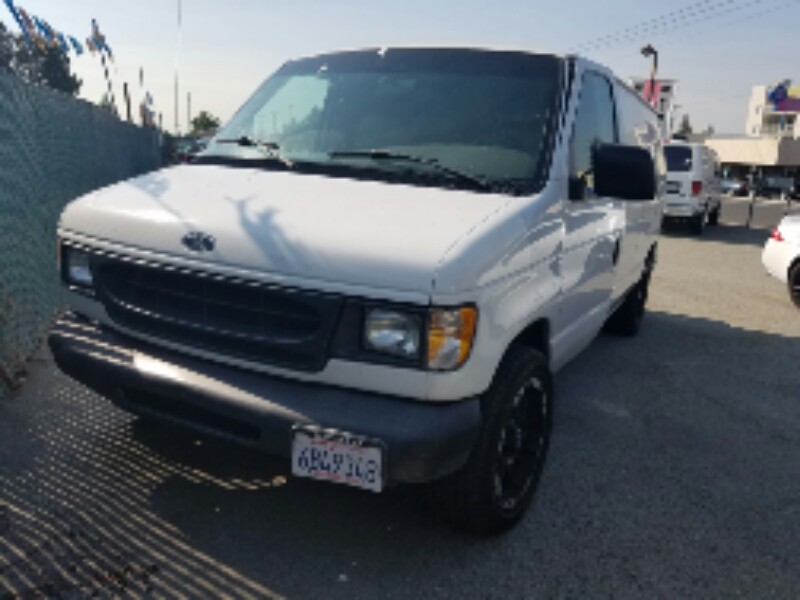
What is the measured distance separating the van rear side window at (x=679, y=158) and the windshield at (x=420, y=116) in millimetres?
13662

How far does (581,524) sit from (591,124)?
2.13m

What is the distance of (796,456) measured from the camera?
13.8 feet

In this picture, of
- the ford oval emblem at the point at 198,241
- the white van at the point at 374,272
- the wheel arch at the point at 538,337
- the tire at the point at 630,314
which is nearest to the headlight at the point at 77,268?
the white van at the point at 374,272

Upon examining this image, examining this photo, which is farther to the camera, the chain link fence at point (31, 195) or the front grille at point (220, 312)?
the chain link fence at point (31, 195)

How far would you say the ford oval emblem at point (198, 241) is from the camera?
8.68ft

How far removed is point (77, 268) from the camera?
3.12 m

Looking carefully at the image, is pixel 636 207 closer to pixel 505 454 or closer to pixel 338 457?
pixel 505 454

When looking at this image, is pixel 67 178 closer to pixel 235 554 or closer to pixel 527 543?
pixel 235 554

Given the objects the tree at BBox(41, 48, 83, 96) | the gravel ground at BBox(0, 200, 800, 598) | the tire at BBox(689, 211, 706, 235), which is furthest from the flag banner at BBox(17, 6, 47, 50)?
the tree at BBox(41, 48, 83, 96)

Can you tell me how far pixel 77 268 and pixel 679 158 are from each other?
15396 millimetres

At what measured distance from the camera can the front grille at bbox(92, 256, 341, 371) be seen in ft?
8.22

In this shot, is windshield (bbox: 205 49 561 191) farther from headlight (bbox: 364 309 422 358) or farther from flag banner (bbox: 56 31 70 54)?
flag banner (bbox: 56 31 70 54)

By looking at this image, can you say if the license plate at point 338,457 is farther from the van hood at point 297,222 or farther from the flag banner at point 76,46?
the flag banner at point 76,46

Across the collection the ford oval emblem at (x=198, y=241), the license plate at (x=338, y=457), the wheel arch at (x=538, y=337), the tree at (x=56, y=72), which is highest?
the tree at (x=56, y=72)
